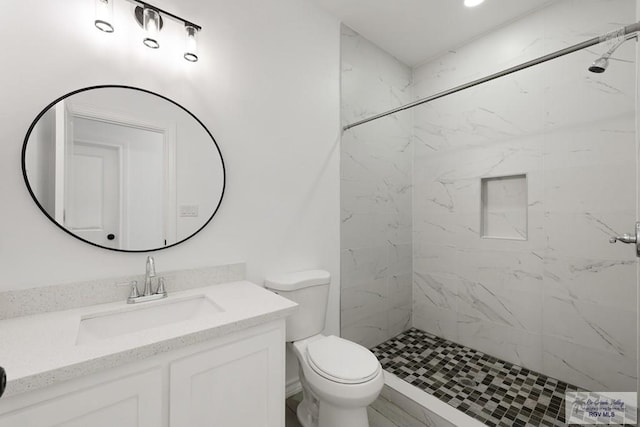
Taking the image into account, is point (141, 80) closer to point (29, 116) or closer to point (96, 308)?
point (29, 116)

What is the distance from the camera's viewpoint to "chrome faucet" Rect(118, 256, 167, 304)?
122 centimetres

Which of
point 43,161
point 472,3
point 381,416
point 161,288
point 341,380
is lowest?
point 381,416

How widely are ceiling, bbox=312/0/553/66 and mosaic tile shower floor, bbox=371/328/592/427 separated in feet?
8.47

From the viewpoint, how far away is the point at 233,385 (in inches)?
40.0

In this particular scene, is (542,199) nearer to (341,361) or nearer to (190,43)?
(341,361)

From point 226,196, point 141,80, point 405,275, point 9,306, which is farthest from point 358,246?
point 9,306

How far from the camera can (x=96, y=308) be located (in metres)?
1.15

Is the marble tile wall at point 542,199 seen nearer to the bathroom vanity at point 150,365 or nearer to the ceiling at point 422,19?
the ceiling at point 422,19

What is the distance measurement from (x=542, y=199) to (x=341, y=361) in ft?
5.86

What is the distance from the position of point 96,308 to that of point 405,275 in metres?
2.31

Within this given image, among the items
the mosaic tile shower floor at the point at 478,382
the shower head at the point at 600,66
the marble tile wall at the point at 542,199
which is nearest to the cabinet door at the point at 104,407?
the mosaic tile shower floor at the point at 478,382

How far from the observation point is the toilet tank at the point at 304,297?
5.31 ft

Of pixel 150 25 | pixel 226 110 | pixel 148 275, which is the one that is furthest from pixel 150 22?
pixel 148 275

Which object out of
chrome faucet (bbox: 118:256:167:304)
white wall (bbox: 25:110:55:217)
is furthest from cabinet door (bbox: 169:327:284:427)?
white wall (bbox: 25:110:55:217)
